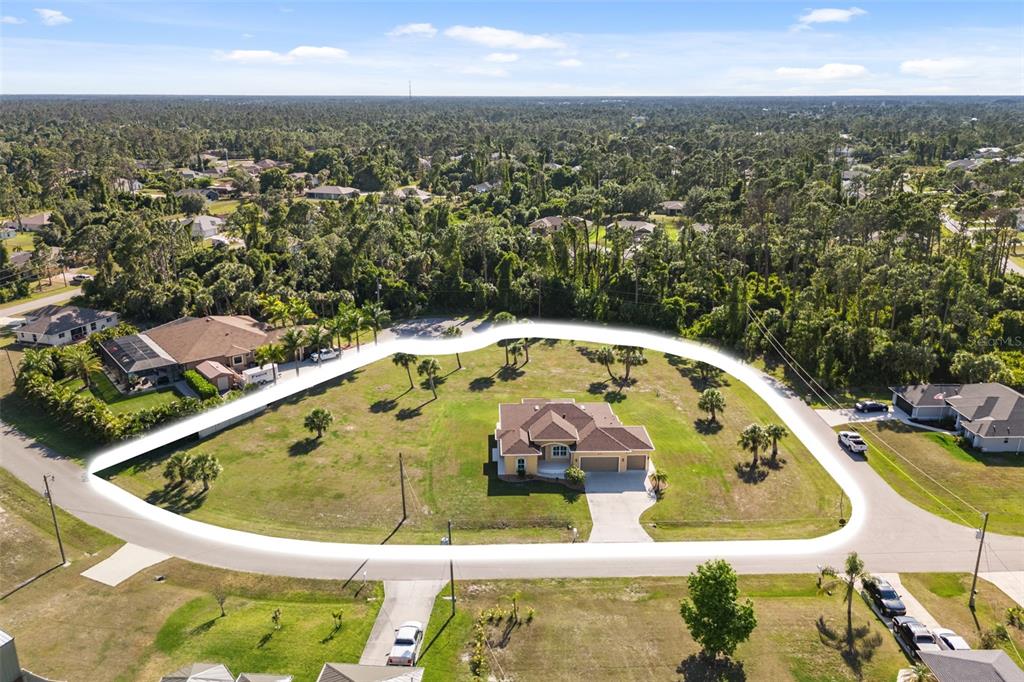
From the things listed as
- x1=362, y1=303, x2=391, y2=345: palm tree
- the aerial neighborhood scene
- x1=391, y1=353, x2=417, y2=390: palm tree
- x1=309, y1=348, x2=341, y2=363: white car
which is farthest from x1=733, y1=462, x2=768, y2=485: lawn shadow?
x1=309, y1=348, x2=341, y2=363: white car

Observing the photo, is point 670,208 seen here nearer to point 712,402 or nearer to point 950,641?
point 712,402

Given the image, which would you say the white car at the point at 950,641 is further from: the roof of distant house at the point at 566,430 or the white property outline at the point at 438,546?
the roof of distant house at the point at 566,430

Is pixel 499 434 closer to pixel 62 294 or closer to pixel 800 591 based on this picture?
pixel 800 591

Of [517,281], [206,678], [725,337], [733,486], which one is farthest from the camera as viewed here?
[517,281]

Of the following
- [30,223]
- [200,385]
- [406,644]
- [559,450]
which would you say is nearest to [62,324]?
[200,385]

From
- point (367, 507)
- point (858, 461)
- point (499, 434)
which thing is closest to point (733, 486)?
point (858, 461)

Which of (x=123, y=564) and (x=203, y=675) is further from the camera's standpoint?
(x=123, y=564)
